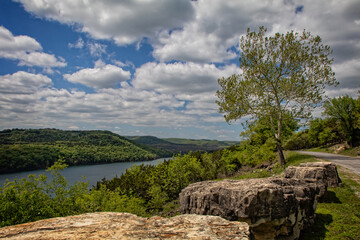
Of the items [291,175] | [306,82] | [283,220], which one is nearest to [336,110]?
[306,82]

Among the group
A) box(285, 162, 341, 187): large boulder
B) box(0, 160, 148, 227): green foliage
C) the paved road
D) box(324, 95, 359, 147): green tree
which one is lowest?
box(0, 160, 148, 227): green foliage

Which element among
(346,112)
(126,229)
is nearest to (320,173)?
(126,229)

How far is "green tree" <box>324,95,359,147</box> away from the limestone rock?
159ft

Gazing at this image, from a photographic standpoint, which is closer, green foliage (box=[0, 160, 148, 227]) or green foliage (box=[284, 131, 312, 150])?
green foliage (box=[0, 160, 148, 227])

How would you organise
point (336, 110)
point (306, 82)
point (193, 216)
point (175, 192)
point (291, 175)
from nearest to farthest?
1. point (193, 216)
2. point (291, 175)
3. point (306, 82)
4. point (175, 192)
5. point (336, 110)

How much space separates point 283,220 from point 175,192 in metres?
31.9

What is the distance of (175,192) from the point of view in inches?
1513

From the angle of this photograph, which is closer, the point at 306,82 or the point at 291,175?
the point at 291,175

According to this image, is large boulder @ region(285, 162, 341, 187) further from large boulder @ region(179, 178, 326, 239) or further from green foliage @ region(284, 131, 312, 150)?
green foliage @ region(284, 131, 312, 150)

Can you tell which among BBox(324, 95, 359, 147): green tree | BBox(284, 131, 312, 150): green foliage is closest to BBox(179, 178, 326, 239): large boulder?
BBox(324, 95, 359, 147): green tree

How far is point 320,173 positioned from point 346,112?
38.4m

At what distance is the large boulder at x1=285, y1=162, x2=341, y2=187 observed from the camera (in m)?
14.7

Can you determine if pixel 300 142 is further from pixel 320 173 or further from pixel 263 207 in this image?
pixel 263 207

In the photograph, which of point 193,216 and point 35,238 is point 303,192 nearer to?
point 193,216
